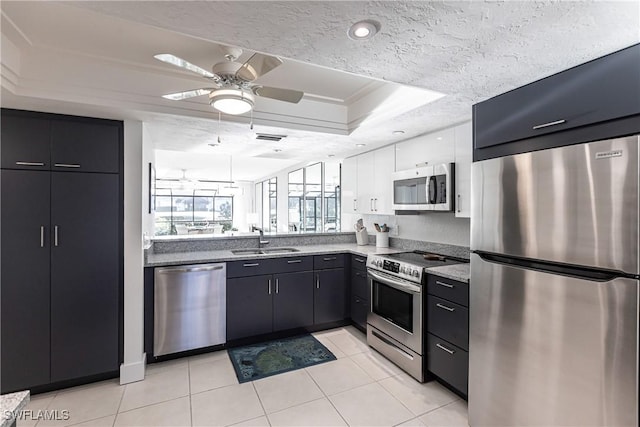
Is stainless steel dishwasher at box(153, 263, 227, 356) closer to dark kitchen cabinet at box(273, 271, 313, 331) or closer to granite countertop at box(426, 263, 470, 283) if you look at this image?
dark kitchen cabinet at box(273, 271, 313, 331)

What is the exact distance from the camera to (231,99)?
1.98 meters

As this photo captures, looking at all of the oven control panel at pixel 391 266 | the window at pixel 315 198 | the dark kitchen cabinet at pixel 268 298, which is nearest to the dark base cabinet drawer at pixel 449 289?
the oven control panel at pixel 391 266

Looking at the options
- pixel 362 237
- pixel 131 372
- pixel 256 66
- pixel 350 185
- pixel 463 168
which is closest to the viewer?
pixel 256 66

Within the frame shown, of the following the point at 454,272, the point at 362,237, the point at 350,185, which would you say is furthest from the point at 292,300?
the point at 350,185

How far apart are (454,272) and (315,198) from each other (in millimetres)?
4839

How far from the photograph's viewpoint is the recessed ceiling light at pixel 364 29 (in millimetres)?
1292

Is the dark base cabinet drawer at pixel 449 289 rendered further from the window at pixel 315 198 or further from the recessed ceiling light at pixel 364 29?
the window at pixel 315 198

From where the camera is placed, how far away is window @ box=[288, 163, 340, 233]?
6066mm

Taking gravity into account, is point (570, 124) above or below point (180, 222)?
above

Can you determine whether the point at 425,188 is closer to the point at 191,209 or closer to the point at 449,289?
the point at 449,289

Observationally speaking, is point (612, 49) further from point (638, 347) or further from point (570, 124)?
point (638, 347)

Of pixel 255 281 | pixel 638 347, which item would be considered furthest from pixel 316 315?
pixel 638 347

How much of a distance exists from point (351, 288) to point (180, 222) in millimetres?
8895

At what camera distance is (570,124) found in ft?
5.07
